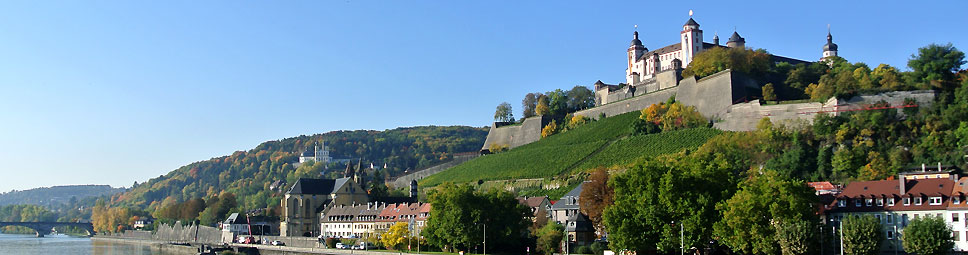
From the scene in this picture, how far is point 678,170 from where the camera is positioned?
53938 mm

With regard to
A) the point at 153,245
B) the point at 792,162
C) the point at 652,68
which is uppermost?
the point at 652,68

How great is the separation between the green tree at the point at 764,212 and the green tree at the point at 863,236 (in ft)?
7.01

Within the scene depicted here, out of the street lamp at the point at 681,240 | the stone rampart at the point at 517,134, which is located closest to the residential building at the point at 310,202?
the stone rampart at the point at 517,134

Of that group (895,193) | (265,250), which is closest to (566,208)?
(895,193)

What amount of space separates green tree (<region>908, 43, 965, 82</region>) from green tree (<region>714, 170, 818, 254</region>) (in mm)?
36161

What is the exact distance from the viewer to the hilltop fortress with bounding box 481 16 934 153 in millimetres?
81438

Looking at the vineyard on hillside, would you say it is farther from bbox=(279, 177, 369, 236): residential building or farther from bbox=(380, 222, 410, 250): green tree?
bbox=(380, 222, 410, 250): green tree

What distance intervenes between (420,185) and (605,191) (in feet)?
183

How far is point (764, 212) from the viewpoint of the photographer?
4803cm

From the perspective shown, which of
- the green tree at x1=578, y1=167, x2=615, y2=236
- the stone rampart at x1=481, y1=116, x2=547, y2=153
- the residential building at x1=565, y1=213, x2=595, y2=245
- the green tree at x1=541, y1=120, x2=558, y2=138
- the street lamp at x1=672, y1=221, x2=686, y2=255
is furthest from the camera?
the stone rampart at x1=481, y1=116, x2=547, y2=153

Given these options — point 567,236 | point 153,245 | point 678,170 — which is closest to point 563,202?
point 567,236

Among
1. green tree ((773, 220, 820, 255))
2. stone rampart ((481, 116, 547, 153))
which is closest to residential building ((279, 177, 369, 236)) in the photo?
stone rampart ((481, 116, 547, 153))

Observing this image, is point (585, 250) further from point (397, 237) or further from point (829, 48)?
point (829, 48)

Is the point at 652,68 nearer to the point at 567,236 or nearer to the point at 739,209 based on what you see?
the point at 567,236
